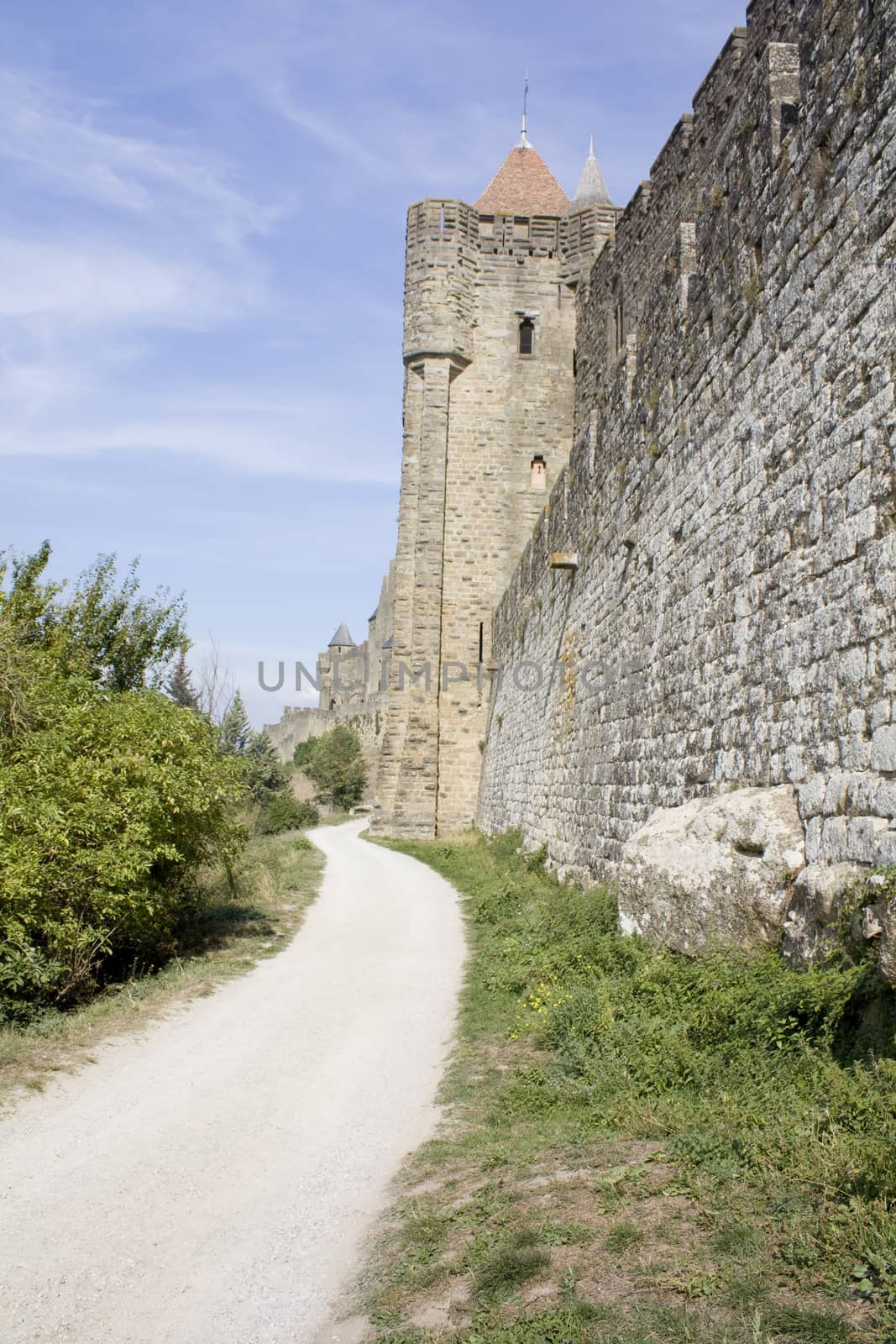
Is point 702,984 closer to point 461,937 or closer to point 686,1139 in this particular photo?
point 686,1139

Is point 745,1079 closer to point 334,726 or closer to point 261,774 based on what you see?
point 261,774

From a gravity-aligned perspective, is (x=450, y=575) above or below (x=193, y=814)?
above

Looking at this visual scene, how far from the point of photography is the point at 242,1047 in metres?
6.33

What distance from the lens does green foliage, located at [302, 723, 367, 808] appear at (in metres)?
43.8

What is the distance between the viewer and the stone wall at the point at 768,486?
4.80 meters

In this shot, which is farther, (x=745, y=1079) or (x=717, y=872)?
(x=717, y=872)

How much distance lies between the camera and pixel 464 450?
25.8m

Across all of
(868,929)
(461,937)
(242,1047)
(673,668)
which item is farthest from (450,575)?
(868,929)

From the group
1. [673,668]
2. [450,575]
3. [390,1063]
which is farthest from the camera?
[450,575]

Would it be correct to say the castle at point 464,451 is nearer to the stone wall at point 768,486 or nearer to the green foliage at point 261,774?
the green foliage at point 261,774

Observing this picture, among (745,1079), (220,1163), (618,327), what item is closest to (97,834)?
(220,1163)

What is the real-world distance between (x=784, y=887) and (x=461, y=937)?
5.85 meters

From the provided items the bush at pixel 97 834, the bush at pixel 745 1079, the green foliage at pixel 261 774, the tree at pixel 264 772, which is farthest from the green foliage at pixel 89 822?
the tree at pixel 264 772

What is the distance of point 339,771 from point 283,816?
15.2 meters
